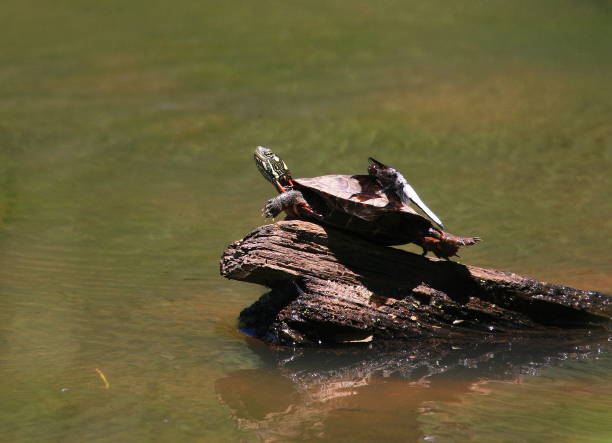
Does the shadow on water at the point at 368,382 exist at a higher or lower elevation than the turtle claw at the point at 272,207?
lower

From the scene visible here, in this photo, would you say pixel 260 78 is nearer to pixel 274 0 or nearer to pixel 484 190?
pixel 274 0

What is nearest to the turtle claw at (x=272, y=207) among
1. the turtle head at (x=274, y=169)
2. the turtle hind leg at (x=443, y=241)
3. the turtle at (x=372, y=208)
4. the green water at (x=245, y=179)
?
the turtle at (x=372, y=208)

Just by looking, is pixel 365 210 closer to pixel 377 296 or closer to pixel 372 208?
pixel 372 208

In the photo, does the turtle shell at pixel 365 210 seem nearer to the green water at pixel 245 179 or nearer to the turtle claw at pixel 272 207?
the turtle claw at pixel 272 207

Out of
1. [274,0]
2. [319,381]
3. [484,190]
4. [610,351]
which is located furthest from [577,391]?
[274,0]

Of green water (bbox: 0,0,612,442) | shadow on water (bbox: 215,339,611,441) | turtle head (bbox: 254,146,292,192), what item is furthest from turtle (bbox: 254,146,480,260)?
green water (bbox: 0,0,612,442)

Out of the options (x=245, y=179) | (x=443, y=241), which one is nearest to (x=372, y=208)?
(x=443, y=241)

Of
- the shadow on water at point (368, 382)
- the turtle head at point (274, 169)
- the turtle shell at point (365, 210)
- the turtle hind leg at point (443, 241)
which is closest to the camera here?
the shadow on water at point (368, 382)
